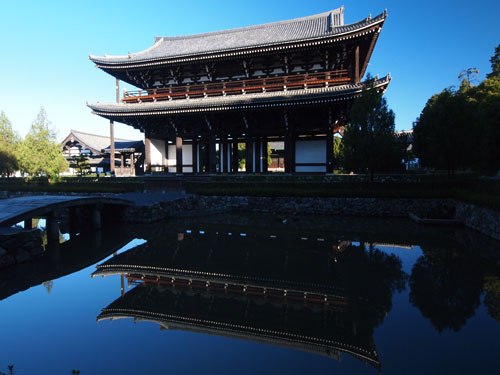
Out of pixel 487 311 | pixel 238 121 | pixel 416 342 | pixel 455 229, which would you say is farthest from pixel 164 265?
pixel 238 121

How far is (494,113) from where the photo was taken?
17.6 metres

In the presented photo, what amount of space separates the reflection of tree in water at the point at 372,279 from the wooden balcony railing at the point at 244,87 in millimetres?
13850

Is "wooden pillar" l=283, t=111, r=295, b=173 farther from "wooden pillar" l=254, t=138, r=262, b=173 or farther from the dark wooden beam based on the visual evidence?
the dark wooden beam

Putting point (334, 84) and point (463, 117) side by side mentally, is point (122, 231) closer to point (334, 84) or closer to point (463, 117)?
point (334, 84)

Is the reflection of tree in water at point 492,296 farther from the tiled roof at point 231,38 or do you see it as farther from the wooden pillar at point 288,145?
the tiled roof at point 231,38

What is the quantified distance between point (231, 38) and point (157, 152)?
12999mm

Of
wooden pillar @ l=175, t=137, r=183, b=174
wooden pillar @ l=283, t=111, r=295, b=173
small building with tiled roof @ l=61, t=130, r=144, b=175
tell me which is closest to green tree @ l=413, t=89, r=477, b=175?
wooden pillar @ l=283, t=111, r=295, b=173

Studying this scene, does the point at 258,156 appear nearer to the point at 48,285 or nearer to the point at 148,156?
the point at 148,156

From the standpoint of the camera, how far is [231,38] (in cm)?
2564

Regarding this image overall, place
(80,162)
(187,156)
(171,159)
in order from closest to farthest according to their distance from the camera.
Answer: (187,156), (171,159), (80,162)

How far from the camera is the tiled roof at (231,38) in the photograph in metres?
21.9

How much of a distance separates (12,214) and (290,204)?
1394cm

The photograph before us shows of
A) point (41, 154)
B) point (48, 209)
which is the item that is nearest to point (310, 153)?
point (48, 209)

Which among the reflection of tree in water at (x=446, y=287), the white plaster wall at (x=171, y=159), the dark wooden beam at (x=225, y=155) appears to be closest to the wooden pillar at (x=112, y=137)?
the white plaster wall at (x=171, y=159)
